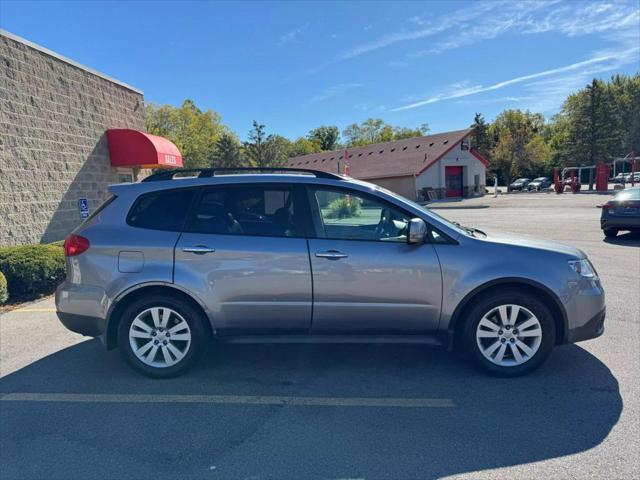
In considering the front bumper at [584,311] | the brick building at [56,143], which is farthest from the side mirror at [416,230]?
the brick building at [56,143]

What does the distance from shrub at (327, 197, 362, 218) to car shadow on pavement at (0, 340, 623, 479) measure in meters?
1.42

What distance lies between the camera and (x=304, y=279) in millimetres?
3693

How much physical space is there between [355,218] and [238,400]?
187 centimetres

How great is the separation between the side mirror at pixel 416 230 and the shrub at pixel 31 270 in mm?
6110

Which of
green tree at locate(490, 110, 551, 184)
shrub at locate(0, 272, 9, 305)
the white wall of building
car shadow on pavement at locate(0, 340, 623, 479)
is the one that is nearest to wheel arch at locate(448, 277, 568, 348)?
car shadow on pavement at locate(0, 340, 623, 479)

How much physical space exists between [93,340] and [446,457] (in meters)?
4.01

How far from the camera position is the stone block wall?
873 cm

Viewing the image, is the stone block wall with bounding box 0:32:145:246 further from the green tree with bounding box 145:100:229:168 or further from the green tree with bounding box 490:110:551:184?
the green tree with bounding box 490:110:551:184

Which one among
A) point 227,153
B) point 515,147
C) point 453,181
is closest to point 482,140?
point 515,147

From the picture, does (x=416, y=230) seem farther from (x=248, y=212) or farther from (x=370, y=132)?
(x=370, y=132)

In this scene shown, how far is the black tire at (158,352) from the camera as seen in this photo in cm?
378

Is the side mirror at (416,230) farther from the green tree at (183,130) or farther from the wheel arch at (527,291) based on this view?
the green tree at (183,130)

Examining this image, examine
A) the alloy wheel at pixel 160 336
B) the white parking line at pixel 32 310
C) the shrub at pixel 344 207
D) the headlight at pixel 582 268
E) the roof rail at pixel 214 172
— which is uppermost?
the roof rail at pixel 214 172

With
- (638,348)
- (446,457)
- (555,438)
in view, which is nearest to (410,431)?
(446,457)
